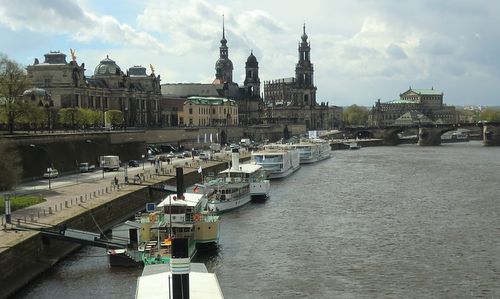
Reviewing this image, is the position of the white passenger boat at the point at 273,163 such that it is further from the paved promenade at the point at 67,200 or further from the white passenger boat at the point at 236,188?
the paved promenade at the point at 67,200

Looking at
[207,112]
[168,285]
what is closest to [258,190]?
[168,285]

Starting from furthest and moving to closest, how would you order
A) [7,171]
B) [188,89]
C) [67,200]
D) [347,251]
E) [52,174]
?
[188,89] → [52,174] → [7,171] → [67,200] → [347,251]

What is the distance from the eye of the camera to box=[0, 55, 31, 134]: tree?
70.8 m

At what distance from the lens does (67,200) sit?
48.5m

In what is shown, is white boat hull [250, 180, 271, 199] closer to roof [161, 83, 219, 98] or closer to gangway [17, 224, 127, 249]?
gangway [17, 224, 127, 249]

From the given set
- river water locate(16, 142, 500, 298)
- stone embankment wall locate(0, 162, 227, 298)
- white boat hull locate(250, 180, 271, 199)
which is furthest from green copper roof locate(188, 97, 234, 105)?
stone embankment wall locate(0, 162, 227, 298)

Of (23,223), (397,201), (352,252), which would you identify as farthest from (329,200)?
(23,223)

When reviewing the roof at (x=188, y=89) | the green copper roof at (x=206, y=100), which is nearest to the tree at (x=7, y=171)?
the green copper roof at (x=206, y=100)

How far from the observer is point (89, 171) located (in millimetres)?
74188

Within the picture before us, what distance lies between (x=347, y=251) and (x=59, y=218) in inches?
688

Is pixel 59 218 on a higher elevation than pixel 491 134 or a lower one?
lower

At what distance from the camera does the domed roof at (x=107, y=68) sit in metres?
123

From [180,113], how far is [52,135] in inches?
3592

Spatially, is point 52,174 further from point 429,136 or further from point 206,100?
point 429,136
